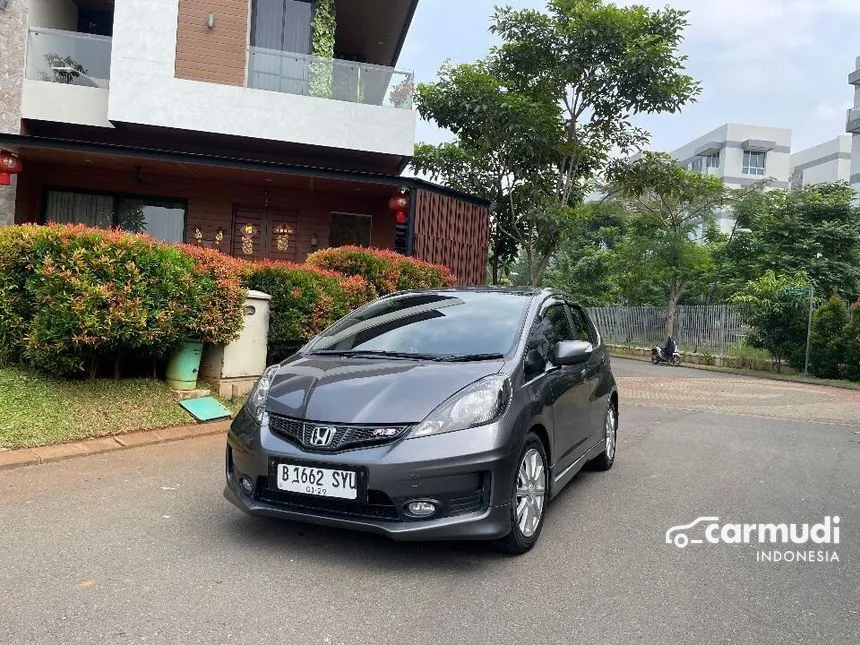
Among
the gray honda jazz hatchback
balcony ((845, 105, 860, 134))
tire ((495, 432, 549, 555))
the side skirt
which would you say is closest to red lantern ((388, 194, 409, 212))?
the side skirt

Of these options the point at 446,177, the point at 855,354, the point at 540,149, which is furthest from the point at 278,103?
the point at 855,354

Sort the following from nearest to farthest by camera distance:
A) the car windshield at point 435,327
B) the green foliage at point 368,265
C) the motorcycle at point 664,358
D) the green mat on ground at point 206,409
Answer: the car windshield at point 435,327, the green mat on ground at point 206,409, the green foliage at point 368,265, the motorcycle at point 664,358

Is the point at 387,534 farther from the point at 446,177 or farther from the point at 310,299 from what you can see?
the point at 446,177

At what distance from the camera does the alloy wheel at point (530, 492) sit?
153 inches

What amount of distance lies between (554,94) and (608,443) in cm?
1360

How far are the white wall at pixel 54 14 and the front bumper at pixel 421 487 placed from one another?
1345 cm

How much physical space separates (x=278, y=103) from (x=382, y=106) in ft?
6.73

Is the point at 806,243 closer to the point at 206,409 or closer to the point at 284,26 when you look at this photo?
the point at 284,26

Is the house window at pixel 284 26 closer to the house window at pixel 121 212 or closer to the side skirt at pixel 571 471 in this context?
the house window at pixel 121 212

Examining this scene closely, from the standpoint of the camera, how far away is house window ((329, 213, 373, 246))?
1571 centimetres

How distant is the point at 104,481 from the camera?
5.03 m

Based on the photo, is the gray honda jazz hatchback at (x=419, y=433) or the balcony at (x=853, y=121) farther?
the balcony at (x=853, y=121)

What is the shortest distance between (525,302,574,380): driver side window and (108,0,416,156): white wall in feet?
30.9

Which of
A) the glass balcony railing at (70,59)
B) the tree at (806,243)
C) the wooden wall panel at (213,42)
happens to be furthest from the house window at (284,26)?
the tree at (806,243)
